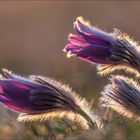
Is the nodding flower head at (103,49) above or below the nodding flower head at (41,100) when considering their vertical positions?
above

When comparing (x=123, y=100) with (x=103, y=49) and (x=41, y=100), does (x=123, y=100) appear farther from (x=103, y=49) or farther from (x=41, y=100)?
(x=41, y=100)

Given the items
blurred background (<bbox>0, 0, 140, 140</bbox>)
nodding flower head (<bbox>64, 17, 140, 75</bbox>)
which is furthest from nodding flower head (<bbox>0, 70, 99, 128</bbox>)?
nodding flower head (<bbox>64, 17, 140, 75</bbox>)

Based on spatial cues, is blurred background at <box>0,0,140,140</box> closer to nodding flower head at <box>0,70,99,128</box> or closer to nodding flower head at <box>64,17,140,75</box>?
nodding flower head at <box>0,70,99,128</box>

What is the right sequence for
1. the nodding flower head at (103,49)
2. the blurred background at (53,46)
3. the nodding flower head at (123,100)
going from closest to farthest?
the blurred background at (53,46)
the nodding flower head at (123,100)
the nodding flower head at (103,49)

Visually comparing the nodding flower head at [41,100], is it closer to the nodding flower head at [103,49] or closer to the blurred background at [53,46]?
the blurred background at [53,46]

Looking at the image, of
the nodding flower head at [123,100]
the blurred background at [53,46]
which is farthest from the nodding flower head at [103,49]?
the blurred background at [53,46]
